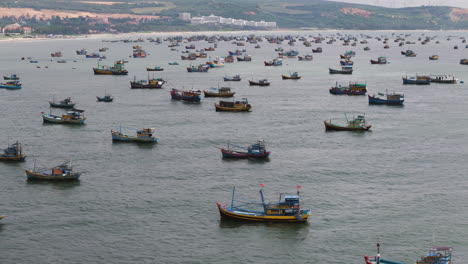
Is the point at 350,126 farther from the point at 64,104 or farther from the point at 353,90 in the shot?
the point at 64,104

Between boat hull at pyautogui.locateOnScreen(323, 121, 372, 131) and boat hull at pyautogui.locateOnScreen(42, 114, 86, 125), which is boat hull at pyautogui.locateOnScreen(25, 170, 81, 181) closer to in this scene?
boat hull at pyautogui.locateOnScreen(42, 114, 86, 125)

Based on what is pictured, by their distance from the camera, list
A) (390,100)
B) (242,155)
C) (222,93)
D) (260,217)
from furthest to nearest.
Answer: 1. (222,93)
2. (390,100)
3. (242,155)
4. (260,217)

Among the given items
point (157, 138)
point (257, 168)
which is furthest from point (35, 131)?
point (257, 168)

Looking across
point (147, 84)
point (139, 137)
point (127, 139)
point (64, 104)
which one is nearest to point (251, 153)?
point (139, 137)

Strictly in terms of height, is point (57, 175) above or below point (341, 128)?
below

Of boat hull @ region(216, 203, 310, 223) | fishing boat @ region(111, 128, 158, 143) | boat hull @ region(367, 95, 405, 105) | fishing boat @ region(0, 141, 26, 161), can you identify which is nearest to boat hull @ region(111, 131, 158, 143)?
fishing boat @ region(111, 128, 158, 143)

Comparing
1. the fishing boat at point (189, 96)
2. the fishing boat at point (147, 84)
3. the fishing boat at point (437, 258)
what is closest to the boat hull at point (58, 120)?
the fishing boat at point (189, 96)

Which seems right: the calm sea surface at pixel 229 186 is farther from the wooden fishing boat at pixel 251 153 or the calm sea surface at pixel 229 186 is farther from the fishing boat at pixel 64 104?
the fishing boat at pixel 64 104

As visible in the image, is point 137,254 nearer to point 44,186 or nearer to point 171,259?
point 171,259
